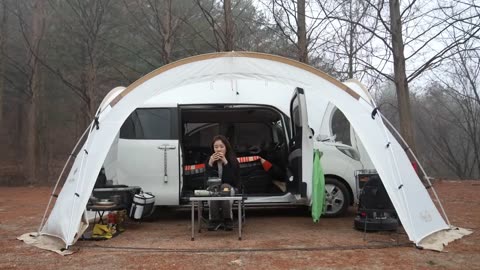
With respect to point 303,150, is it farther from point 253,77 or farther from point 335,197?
point 253,77

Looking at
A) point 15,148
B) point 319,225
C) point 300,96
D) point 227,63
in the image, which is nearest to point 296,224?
point 319,225

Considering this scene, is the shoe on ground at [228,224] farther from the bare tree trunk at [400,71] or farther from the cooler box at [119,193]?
the bare tree trunk at [400,71]

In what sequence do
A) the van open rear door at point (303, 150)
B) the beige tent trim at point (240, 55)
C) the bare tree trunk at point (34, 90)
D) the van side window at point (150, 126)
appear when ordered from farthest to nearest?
1. the bare tree trunk at point (34, 90)
2. the van side window at point (150, 126)
3. the van open rear door at point (303, 150)
4. the beige tent trim at point (240, 55)

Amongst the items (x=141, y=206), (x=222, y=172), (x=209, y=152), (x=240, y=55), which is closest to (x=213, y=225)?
(x=222, y=172)

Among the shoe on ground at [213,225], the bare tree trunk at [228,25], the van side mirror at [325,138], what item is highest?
the bare tree trunk at [228,25]

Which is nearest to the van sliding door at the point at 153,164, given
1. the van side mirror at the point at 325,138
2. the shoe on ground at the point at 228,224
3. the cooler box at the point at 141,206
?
the cooler box at the point at 141,206

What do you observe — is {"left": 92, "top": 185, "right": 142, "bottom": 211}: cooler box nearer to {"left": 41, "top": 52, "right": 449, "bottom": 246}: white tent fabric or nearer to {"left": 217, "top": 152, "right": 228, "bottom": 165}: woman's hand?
{"left": 41, "top": 52, "right": 449, "bottom": 246}: white tent fabric

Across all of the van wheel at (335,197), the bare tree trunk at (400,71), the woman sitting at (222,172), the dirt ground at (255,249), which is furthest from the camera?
the bare tree trunk at (400,71)

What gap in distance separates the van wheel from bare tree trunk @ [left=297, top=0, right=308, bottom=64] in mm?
5197

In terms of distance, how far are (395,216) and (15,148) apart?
20327mm

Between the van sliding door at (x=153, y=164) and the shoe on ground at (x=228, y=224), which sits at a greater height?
the van sliding door at (x=153, y=164)

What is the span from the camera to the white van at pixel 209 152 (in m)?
6.79

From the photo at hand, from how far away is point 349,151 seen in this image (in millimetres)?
7477

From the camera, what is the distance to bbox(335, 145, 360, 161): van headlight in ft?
24.3
